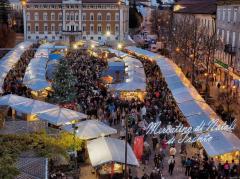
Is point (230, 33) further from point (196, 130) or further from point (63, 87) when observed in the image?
point (196, 130)

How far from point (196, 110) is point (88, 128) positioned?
20.4 ft

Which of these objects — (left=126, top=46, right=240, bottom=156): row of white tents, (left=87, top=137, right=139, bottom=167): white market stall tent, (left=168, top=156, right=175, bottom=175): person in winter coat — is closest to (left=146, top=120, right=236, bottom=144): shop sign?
(left=126, top=46, right=240, bottom=156): row of white tents

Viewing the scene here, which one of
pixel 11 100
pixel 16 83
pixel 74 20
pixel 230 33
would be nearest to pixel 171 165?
pixel 11 100

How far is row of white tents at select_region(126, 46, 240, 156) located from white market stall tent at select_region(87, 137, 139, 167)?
3.29 m

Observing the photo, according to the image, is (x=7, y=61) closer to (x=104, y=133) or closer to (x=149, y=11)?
(x=104, y=133)

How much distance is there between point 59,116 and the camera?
2275 centimetres

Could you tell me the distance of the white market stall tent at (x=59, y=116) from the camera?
2229 cm

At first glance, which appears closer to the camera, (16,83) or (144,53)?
(16,83)

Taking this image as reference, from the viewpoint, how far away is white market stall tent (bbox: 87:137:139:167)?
1747 centimetres

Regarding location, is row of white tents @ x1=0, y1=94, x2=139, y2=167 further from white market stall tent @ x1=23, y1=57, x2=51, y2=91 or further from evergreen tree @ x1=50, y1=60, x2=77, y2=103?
white market stall tent @ x1=23, y1=57, x2=51, y2=91

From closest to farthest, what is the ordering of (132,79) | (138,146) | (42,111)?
1. (138,146)
2. (42,111)
3. (132,79)

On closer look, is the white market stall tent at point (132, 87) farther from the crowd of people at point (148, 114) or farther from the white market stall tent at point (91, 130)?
the white market stall tent at point (91, 130)

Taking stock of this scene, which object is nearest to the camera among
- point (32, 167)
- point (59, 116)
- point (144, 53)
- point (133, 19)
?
point (32, 167)

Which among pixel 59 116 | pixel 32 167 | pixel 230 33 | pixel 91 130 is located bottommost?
pixel 91 130
